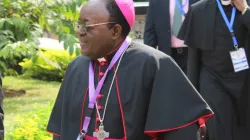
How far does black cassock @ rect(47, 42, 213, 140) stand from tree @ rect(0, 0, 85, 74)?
3.40 meters

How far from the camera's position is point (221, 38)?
21.5 feet

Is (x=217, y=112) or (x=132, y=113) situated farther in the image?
(x=217, y=112)

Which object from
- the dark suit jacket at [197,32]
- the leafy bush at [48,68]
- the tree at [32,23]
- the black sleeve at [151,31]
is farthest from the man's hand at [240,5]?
the leafy bush at [48,68]

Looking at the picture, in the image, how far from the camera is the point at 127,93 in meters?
3.88

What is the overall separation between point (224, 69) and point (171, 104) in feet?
9.22

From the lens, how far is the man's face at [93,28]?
3871mm

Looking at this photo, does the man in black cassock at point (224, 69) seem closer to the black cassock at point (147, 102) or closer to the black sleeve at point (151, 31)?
the black sleeve at point (151, 31)

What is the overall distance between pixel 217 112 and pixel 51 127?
2.69m

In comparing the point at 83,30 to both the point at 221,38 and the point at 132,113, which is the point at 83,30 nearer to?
the point at 132,113

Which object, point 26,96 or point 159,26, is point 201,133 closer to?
point 159,26

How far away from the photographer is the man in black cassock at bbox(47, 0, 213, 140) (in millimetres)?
3834

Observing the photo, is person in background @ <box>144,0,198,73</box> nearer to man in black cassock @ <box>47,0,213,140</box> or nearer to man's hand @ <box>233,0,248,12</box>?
man's hand @ <box>233,0,248,12</box>

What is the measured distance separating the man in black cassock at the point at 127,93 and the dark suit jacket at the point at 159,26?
3597 mm

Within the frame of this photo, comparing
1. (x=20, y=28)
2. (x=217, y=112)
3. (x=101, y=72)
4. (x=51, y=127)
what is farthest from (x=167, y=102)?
(x=20, y=28)
